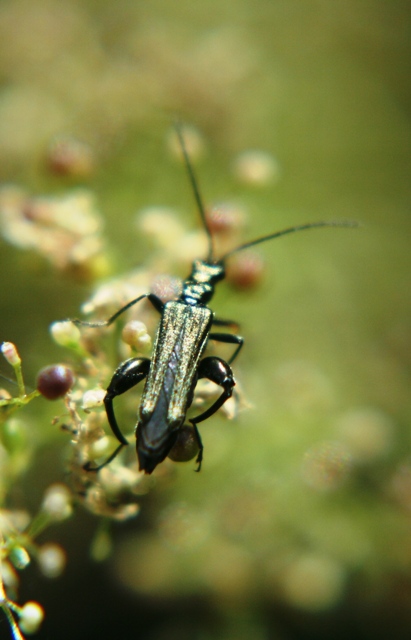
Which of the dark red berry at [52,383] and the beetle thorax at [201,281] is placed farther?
the beetle thorax at [201,281]

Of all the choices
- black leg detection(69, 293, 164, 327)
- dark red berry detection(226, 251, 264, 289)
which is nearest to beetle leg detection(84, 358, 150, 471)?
black leg detection(69, 293, 164, 327)

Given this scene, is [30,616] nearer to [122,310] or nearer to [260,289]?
[122,310]

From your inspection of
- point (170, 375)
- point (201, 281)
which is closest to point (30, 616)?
point (170, 375)

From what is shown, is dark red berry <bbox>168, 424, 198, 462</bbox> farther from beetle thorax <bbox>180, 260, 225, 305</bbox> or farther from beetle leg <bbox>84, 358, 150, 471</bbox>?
beetle thorax <bbox>180, 260, 225, 305</bbox>

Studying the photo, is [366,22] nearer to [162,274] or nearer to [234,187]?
[234,187]

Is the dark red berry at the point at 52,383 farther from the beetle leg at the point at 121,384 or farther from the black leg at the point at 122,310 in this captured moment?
the black leg at the point at 122,310

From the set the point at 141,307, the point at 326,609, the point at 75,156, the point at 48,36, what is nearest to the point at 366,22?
the point at 48,36

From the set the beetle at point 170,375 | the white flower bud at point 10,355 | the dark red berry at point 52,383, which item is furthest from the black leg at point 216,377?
the white flower bud at point 10,355
